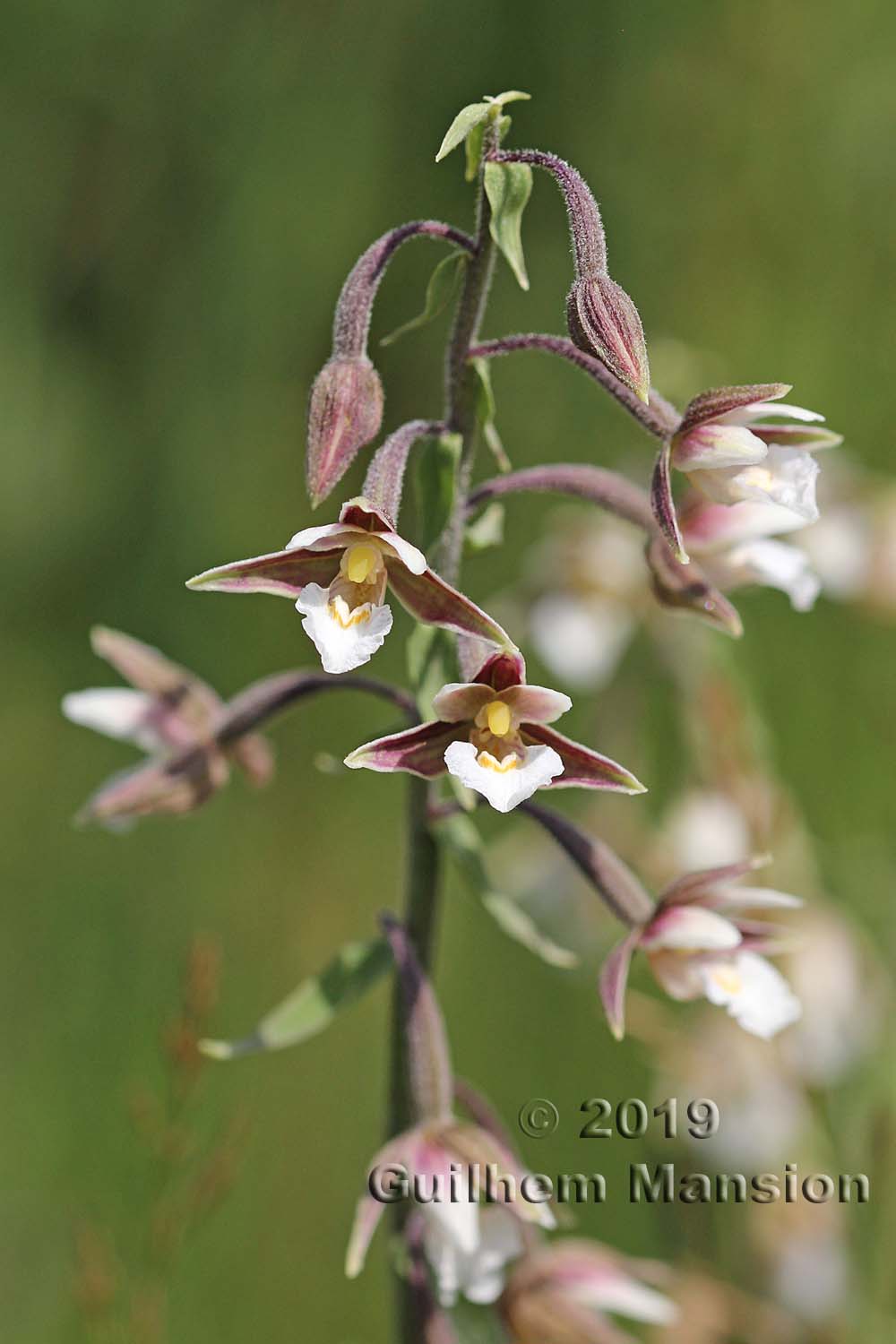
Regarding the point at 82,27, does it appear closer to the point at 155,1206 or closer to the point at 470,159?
the point at 470,159

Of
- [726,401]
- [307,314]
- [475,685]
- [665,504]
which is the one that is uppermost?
[307,314]

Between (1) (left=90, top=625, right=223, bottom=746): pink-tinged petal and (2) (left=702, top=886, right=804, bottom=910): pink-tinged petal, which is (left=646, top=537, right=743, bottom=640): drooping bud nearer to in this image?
(2) (left=702, top=886, right=804, bottom=910): pink-tinged petal

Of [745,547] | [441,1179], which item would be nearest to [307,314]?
[745,547]

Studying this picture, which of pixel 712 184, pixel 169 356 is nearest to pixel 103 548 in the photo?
pixel 169 356

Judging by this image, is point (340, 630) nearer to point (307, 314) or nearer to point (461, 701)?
point (461, 701)

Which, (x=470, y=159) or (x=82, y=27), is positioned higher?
(x=82, y=27)
